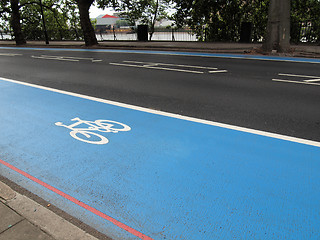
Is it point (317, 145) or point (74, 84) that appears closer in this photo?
point (317, 145)

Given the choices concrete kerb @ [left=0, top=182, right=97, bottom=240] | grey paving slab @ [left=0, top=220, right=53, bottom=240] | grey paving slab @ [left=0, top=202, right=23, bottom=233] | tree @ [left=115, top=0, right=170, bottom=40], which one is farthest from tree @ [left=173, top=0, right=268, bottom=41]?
grey paving slab @ [left=0, top=220, right=53, bottom=240]

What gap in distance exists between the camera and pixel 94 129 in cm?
560

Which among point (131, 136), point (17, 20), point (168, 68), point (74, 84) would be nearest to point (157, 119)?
point (131, 136)

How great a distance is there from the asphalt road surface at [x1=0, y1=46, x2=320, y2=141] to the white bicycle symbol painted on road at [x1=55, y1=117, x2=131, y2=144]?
156 cm

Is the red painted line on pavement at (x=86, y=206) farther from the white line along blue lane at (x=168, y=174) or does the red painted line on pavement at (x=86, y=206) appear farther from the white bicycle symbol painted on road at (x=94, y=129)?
the white bicycle symbol painted on road at (x=94, y=129)

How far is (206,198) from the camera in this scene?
339cm

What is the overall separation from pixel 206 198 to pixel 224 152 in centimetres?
135

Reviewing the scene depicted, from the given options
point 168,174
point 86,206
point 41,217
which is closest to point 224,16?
point 168,174

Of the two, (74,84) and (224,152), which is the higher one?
(74,84)

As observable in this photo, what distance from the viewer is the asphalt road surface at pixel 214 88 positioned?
20.0 ft

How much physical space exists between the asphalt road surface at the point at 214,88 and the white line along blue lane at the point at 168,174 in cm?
81

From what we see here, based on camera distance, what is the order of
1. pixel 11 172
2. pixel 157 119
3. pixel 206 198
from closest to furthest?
pixel 206 198 → pixel 11 172 → pixel 157 119

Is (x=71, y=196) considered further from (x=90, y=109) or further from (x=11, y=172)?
(x=90, y=109)

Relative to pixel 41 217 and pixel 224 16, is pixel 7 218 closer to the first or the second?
pixel 41 217
